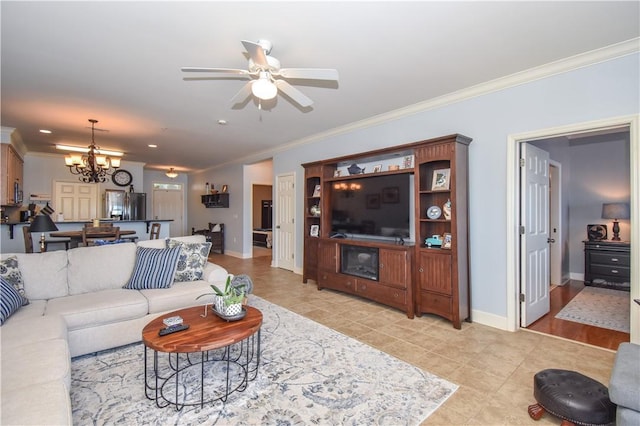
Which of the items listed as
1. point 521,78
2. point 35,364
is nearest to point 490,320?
point 521,78

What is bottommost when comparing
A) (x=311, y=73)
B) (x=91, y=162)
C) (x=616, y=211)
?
(x=616, y=211)

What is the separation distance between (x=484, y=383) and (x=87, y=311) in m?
3.19

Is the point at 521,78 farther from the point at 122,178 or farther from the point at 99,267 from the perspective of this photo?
the point at 122,178

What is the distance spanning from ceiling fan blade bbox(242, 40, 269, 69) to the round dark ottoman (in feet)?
8.96

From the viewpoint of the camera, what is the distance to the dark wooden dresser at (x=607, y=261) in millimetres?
4750

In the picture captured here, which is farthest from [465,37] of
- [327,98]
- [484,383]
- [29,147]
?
[29,147]

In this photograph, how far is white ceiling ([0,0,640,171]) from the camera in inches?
83.6

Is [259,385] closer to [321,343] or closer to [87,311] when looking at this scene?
[321,343]

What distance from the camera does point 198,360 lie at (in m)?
2.59

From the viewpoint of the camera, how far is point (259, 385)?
2.21m

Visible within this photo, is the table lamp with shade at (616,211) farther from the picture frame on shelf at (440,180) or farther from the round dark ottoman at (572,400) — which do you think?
the round dark ottoman at (572,400)

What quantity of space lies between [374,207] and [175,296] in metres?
2.70

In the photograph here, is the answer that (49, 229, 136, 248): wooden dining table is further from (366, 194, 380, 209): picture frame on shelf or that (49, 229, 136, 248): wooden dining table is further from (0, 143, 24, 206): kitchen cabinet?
(366, 194, 380, 209): picture frame on shelf

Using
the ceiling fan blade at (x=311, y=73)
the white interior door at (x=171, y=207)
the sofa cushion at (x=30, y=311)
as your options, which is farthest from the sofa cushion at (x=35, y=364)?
the white interior door at (x=171, y=207)
